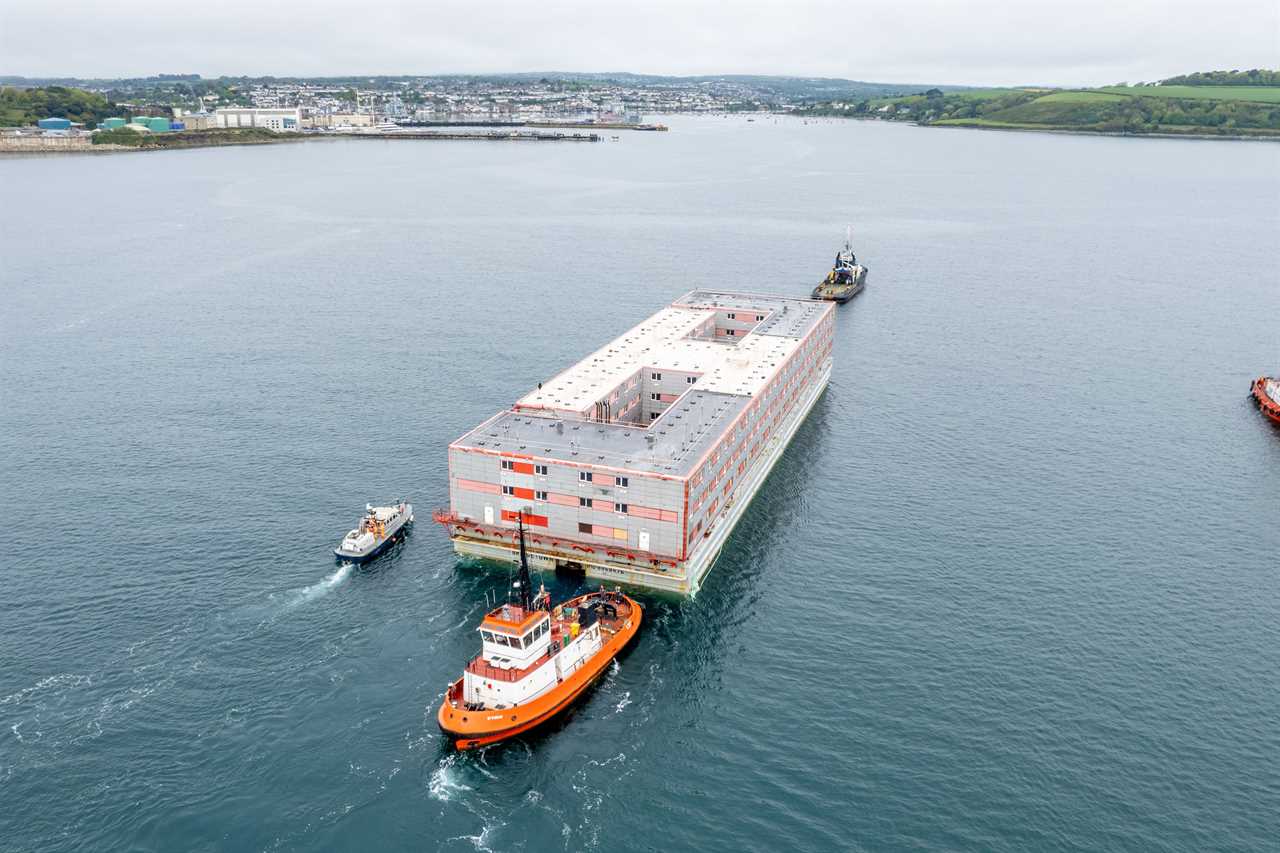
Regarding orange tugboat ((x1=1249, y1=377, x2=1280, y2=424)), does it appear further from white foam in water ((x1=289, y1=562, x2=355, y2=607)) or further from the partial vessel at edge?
white foam in water ((x1=289, y1=562, x2=355, y2=607))

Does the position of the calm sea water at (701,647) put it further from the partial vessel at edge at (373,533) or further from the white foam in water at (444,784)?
the partial vessel at edge at (373,533)

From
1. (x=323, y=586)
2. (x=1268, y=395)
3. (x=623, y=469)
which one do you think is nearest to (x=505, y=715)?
(x=623, y=469)

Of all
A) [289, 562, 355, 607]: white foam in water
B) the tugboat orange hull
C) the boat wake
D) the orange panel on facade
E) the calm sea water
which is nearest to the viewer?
the calm sea water

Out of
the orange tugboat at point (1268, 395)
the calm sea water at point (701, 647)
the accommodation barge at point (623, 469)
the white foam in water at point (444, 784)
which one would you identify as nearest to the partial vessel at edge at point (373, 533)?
the calm sea water at point (701, 647)

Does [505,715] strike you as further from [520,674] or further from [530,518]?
[530,518]

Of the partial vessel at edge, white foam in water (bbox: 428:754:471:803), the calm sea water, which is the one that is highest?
the partial vessel at edge

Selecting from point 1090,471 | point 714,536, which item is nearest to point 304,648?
point 714,536

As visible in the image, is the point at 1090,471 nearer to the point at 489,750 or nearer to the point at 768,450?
the point at 768,450

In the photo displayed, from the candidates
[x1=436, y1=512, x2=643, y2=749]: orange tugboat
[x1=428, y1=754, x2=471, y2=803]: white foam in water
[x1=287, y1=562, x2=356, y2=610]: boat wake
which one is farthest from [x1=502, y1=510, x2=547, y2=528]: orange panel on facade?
[x1=428, y1=754, x2=471, y2=803]: white foam in water
